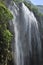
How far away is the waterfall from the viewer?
27117 millimetres

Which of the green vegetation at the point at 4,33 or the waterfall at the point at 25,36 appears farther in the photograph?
the waterfall at the point at 25,36

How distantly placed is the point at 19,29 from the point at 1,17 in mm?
6258

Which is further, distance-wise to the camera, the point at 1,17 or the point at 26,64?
the point at 26,64

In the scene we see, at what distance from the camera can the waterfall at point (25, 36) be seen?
27.1 m

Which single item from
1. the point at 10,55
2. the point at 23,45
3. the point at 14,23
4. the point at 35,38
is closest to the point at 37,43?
the point at 35,38

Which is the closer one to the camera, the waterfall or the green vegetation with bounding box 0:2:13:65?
the green vegetation with bounding box 0:2:13:65

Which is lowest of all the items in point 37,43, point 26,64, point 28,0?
point 26,64

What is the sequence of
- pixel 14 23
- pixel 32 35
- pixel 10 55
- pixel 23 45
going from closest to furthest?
1. pixel 10 55
2. pixel 14 23
3. pixel 23 45
4. pixel 32 35

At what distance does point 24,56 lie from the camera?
92.8 ft

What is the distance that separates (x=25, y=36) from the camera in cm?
2842

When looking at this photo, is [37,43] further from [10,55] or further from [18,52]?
[10,55]

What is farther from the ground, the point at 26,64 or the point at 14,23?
the point at 14,23

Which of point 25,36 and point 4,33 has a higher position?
point 25,36

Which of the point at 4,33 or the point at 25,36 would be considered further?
the point at 25,36
